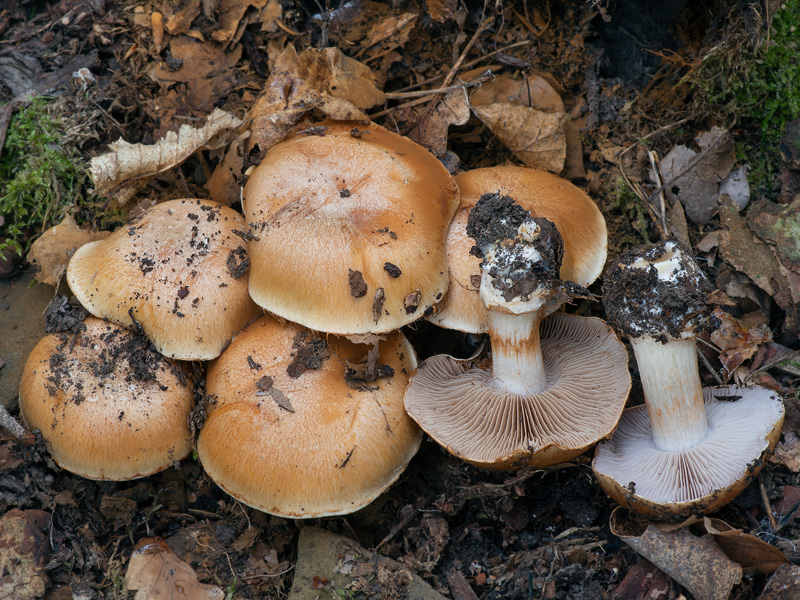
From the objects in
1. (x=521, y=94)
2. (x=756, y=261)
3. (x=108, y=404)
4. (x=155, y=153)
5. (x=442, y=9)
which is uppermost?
(x=442, y=9)

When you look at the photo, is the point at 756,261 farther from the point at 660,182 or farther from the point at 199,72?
the point at 199,72

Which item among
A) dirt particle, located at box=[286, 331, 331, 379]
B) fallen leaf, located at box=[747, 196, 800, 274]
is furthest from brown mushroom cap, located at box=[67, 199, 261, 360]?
fallen leaf, located at box=[747, 196, 800, 274]

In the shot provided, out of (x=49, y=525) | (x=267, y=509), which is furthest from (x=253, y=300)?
(x=49, y=525)

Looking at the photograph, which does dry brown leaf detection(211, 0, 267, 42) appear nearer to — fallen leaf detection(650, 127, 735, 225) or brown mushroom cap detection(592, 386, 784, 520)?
fallen leaf detection(650, 127, 735, 225)

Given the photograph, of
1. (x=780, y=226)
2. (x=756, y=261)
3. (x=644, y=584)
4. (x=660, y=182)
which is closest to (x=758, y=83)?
(x=660, y=182)

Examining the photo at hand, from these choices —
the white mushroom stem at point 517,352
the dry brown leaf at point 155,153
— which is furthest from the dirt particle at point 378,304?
the dry brown leaf at point 155,153

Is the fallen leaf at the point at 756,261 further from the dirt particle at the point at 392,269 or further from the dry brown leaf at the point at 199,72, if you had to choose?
the dry brown leaf at the point at 199,72

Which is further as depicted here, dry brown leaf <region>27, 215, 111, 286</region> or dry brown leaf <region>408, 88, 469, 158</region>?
dry brown leaf <region>408, 88, 469, 158</region>
